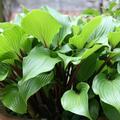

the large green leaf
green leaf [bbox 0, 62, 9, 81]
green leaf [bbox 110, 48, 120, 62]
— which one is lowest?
the large green leaf

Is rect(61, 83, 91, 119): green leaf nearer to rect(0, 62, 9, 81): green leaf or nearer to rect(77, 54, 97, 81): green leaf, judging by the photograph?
rect(77, 54, 97, 81): green leaf

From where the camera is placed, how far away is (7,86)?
1011mm

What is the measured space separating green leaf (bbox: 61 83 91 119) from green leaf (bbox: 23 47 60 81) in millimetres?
100

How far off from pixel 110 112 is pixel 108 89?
0.09 meters

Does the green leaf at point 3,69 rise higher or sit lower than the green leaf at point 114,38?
lower

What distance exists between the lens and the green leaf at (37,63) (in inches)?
33.2

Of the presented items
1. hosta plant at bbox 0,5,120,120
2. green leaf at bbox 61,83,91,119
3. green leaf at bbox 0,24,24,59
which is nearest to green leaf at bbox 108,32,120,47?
hosta plant at bbox 0,5,120,120

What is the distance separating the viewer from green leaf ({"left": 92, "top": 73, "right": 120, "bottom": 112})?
0.83 metres

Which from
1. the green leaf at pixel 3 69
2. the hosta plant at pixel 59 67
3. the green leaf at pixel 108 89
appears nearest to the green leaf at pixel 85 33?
the hosta plant at pixel 59 67

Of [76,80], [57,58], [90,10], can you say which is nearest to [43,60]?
[57,58]

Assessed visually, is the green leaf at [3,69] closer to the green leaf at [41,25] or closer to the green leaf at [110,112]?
the green leaf at [41,25]

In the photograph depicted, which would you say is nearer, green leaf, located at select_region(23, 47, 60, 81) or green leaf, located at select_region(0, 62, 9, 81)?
green leaf, located at select_region(23, 47, 60, 81)

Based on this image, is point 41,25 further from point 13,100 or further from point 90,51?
point 13,100

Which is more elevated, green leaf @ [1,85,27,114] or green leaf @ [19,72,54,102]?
green leaf @ [19,72,54,102]
